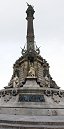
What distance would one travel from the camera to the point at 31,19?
168 ft

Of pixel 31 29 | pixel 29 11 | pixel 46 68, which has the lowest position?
pixel 46 68

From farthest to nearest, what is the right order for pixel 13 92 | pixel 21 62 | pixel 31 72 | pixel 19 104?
pixel 21 62, pixel 31 72, pixel 13 92, pixel 19 104

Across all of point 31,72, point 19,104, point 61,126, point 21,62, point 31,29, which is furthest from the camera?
point 31,29

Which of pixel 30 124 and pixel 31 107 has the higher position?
pixel 31 107

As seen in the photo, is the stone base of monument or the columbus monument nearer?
the stone base of monument

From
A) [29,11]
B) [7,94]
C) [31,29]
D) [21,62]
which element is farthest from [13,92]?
[29,11]

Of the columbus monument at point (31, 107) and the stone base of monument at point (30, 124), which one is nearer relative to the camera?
the stone base of monument at point (30, 124)

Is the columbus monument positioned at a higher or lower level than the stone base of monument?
higher

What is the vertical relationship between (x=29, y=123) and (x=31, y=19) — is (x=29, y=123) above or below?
below

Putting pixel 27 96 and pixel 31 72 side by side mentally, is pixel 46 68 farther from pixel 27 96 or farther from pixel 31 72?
pixel 27 96

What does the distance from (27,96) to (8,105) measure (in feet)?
6.97

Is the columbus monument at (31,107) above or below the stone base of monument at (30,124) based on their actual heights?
above

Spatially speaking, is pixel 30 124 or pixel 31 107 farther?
pixel 31 107

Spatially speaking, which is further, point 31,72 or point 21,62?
point 21,62
